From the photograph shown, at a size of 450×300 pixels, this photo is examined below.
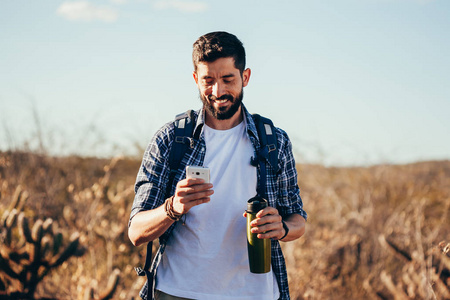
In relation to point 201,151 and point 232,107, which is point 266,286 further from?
point 232,107

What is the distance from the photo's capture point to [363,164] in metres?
9.34

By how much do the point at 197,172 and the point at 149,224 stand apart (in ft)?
1.16

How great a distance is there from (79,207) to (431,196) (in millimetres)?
8726

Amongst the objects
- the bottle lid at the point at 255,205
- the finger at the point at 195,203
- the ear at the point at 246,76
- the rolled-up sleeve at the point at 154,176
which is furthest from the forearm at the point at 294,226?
the ear at the point at 246,76

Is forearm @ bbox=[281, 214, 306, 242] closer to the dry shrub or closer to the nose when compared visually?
the nose

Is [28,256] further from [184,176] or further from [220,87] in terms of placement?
[220,87]

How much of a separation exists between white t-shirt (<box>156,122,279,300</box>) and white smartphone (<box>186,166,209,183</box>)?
28 cm

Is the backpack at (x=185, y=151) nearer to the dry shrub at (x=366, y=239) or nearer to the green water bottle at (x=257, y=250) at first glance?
the green water bottle at (x=257, y=250)

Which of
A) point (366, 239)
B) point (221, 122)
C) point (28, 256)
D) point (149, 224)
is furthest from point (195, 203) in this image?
point (366, 239)

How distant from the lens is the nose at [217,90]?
7.39 ft

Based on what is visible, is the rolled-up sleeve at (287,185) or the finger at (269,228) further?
the rolled-up sleeve at (287,185)

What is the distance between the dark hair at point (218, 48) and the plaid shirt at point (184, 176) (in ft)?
0.85

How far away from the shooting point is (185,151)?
7.22ft

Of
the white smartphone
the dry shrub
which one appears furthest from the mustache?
the dry shrub
